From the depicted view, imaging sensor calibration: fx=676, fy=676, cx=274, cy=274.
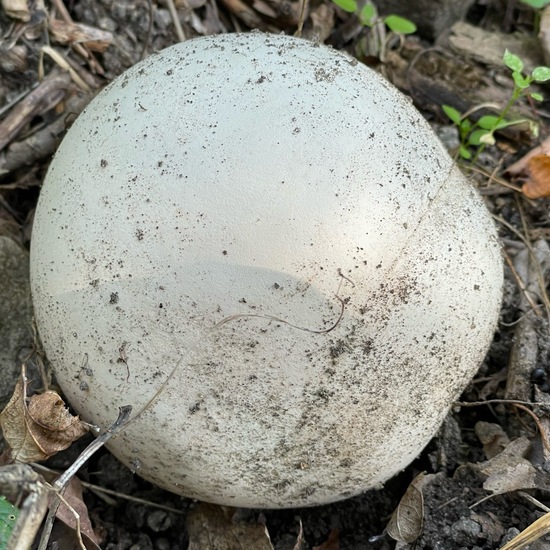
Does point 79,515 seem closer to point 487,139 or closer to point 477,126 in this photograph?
point 487,139

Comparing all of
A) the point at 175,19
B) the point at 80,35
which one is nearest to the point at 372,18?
the point at 175,19

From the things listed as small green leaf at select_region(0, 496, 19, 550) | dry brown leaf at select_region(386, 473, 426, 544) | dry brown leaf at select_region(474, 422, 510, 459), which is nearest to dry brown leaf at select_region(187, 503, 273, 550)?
dry brown leaf at select_region(386, 473, 426, 544)

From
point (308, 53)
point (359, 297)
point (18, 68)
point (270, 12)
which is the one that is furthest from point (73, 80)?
point (359, 297)

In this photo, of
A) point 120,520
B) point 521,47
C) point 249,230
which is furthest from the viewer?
point 521,47

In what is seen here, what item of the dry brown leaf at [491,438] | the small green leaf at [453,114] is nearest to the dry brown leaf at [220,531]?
Result: the dry brown leaf at [491,438]

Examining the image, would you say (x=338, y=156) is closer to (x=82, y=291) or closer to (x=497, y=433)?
(x=82, y=291)

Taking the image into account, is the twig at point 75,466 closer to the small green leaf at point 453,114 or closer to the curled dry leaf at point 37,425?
the curled dry leaf at point 37,425

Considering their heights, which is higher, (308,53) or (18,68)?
(308,53)
